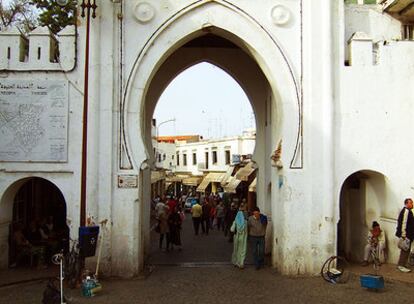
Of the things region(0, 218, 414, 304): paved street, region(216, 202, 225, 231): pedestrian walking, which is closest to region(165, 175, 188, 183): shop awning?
region(216, 202, 225, 231): pedestrian walking

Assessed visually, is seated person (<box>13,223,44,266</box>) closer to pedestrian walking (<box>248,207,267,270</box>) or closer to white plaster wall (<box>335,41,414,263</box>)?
pedestrian walking (<box>248,207,267,270</box>)

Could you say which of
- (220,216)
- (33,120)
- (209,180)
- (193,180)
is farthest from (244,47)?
(193,180)

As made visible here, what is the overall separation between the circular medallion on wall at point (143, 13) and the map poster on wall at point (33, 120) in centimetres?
206

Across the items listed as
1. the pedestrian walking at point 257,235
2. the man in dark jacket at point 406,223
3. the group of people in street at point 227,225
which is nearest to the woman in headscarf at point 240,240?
the group of people in street at point 227,225

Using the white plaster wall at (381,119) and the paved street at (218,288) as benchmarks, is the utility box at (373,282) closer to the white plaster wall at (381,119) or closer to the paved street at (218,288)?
the paved street at (218,288)

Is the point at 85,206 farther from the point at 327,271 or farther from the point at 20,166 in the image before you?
the point at 327,271

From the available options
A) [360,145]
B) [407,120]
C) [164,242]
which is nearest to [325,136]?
[360,145]

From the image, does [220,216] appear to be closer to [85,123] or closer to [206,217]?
[206,217]

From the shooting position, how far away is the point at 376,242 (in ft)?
35.9

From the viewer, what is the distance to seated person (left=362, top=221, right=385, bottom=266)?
1092 centimetres

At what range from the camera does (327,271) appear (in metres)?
9.98

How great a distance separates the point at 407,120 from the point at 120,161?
6.16 metres

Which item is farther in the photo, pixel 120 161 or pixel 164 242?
pixel 164 242

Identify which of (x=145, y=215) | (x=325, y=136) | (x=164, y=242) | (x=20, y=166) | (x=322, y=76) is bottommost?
(x=164, y=242)
